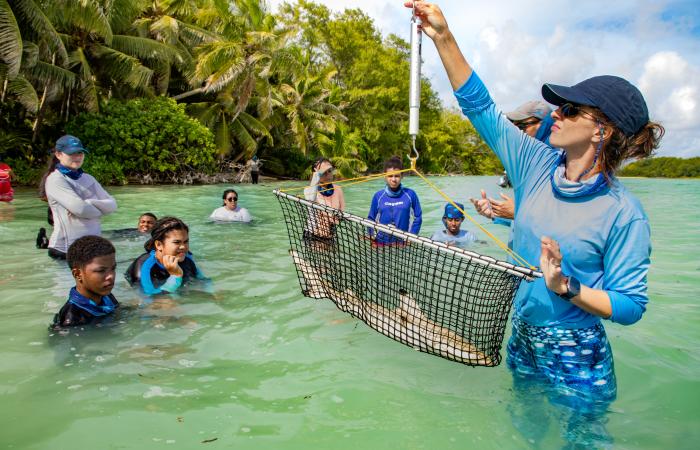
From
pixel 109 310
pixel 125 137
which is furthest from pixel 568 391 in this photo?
pixel 125 137

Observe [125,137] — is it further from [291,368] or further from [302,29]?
[302,29]

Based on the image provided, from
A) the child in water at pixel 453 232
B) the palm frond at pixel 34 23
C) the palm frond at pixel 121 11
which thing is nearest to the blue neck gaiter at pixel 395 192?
the child in water at pixel 453 232

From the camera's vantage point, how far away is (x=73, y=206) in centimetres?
561

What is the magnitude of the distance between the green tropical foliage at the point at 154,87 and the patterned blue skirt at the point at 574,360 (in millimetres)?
17138

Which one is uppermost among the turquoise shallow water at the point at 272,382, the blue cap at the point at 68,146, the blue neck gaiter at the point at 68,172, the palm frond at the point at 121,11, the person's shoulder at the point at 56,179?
the palm frond at the point at 121,11

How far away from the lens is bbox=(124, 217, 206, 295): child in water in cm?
542

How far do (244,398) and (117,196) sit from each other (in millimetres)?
16607

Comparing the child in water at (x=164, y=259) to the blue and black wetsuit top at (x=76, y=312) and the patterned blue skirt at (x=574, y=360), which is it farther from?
the patterned blue skirt at (x=574, y=360)

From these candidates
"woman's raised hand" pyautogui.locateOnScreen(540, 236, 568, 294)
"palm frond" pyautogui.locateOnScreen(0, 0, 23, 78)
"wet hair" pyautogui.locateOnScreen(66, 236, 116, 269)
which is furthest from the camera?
"palm frond" pyautogui.locateOnScreen(0, 0, 23, 78)

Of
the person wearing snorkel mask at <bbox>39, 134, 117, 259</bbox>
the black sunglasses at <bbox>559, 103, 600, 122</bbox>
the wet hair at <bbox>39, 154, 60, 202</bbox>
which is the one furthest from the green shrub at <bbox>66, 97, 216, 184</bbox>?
the black sunglasses at <bbox>559, 103, 600, 122</bbox>

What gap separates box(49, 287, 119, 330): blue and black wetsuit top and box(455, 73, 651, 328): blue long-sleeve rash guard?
12.4 ft

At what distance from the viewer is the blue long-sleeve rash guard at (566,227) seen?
220 centimetres

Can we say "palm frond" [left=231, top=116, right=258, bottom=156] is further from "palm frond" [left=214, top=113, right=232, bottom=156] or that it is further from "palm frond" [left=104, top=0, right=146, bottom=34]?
"palm frond" [left=104, top=0, right=146, bottom=34]

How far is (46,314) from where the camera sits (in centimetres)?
528
